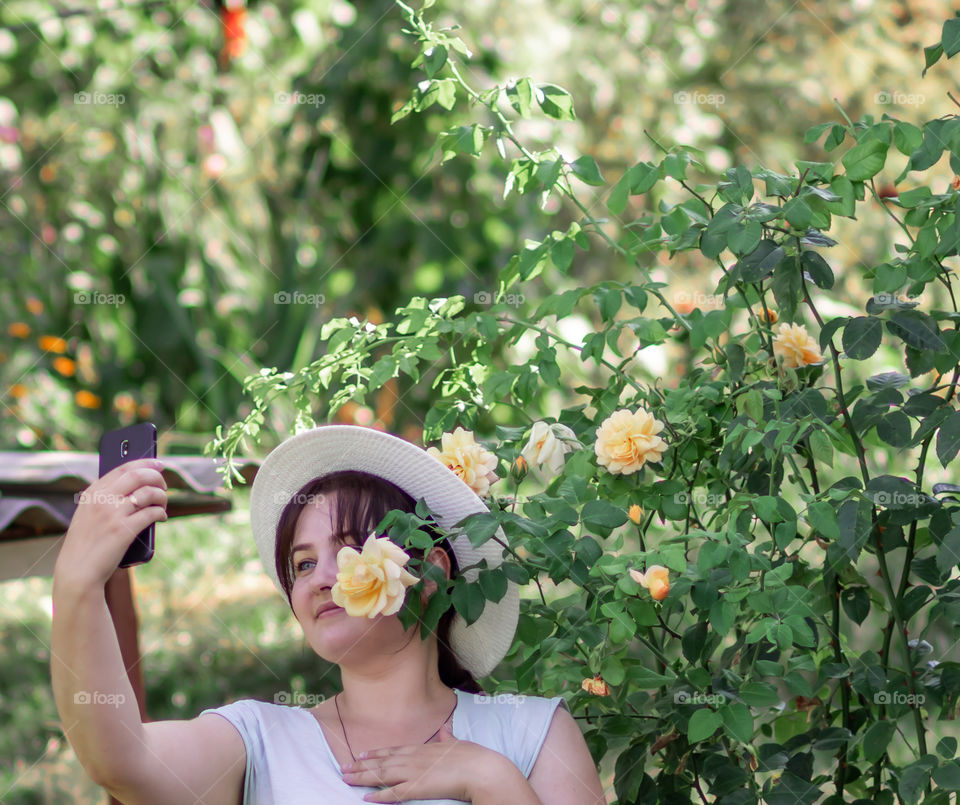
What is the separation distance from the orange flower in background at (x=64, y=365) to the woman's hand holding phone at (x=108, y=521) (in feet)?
13.2

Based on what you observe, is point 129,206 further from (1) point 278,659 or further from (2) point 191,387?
(1) point 278,659

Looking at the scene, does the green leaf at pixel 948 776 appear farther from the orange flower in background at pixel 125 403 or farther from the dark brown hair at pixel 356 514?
the orange flower in background at pixel 125 403

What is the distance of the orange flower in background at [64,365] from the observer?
483cm

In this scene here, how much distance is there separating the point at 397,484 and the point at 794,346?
0.56m

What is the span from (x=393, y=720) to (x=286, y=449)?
0.37 m

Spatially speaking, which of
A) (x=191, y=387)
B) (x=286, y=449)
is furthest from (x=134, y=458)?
(x=191, y=387)

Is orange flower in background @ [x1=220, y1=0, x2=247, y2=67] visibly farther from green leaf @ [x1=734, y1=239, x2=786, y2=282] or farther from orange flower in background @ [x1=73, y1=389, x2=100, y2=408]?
green leaf @ [x1=734, y1=239, x2=786, y2=282]

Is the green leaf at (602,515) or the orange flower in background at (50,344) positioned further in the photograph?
the orange flower in background at (50,344)

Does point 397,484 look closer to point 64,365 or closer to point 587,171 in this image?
point 587,171

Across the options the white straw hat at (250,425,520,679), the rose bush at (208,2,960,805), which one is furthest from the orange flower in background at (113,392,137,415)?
the white straw hat at (250,425,520,679)

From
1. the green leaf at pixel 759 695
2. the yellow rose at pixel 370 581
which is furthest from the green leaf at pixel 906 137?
the yellow rose at pixel 370 581

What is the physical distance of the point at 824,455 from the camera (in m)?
1.30

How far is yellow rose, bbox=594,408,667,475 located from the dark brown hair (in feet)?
0.80

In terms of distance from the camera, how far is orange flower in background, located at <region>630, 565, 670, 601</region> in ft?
3.96
